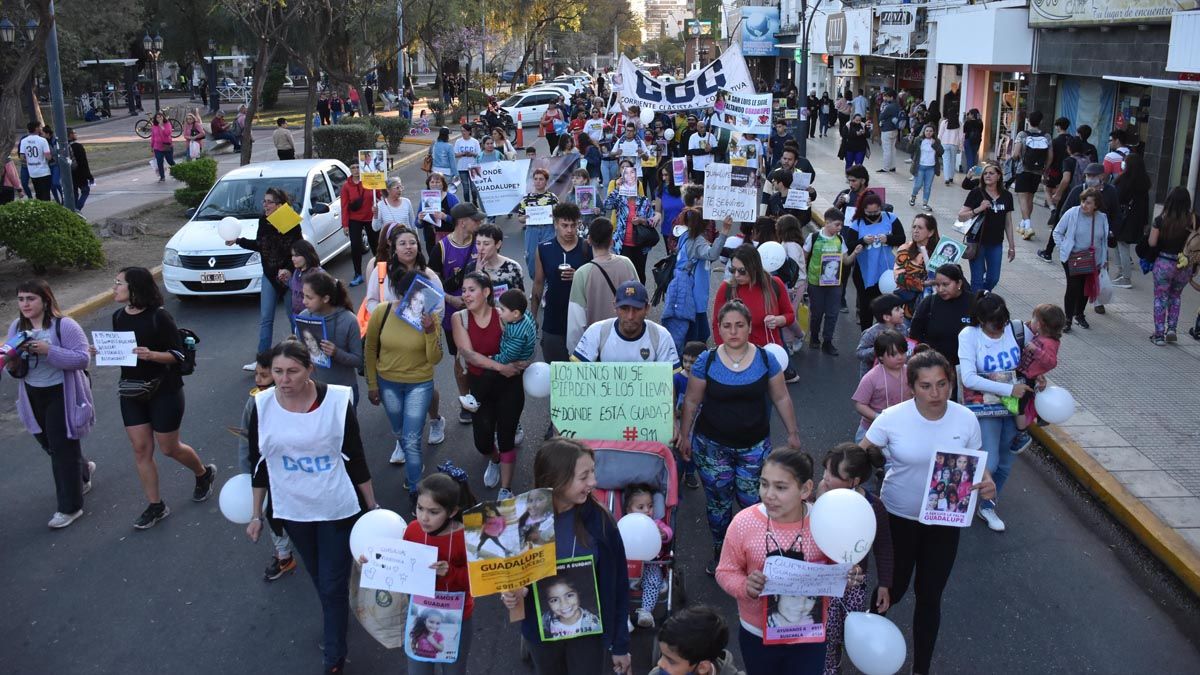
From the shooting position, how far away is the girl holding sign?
3.89 m

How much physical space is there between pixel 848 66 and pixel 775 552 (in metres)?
38.6

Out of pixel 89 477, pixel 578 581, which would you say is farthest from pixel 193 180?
pixel 578 581

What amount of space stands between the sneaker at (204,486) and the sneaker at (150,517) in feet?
1.04

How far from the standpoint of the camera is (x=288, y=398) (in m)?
4.73

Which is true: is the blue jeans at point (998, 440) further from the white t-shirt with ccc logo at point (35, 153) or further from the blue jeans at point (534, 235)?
the white t-shirt with ccc logo at point (35, 153)

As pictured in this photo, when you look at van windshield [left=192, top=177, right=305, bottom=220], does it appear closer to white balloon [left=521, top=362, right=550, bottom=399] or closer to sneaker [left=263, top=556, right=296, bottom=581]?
sneaker [left=263, top=556, right=296, bottom=581]

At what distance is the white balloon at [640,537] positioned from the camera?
187 inches

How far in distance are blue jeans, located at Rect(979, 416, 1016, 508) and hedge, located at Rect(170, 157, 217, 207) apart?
1660 cm

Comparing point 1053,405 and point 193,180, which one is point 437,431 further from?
point 193,180

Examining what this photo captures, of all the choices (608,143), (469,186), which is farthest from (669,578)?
(608,143)

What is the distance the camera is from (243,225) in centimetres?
1298

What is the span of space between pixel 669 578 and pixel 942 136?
60.1 ft

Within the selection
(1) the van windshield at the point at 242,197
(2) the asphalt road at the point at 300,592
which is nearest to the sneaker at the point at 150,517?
(2) the asphalt road at the point at 300,592

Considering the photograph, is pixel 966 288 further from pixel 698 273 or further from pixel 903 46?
pixel 903 46
